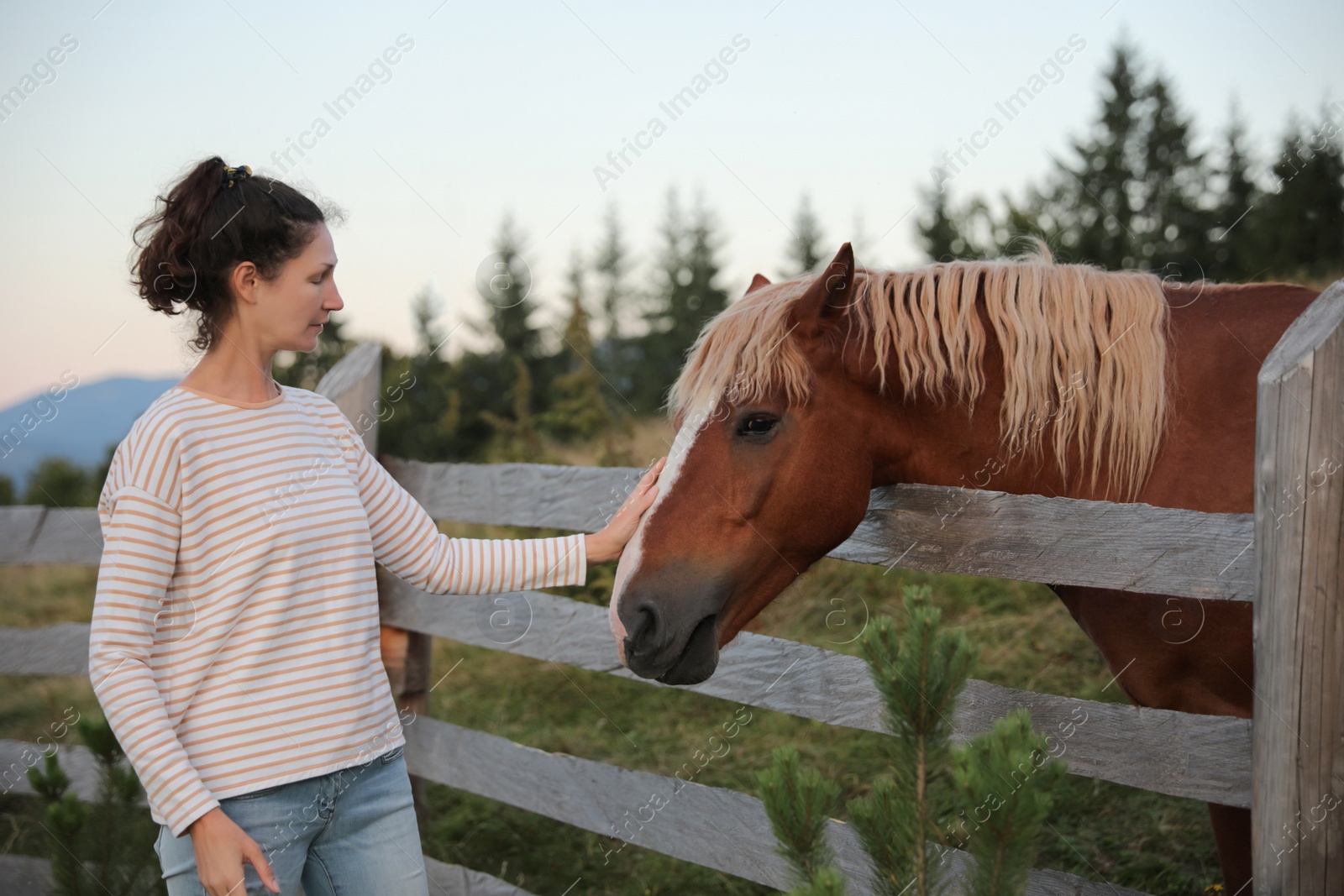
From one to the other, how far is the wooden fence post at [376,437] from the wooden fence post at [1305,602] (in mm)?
2899

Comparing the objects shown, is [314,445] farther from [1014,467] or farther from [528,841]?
[528,841]

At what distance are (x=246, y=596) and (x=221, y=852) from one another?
443mm

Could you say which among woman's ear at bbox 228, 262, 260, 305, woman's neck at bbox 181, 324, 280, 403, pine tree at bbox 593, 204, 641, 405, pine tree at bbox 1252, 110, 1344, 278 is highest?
pine tree at bbox 1252, 110, 1344, 278

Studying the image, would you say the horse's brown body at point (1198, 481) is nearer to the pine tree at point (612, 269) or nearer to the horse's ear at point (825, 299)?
the horse's ear at point (825, 299)

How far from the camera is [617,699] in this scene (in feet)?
17.4

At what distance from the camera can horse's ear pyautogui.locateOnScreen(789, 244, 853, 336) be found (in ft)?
7.37

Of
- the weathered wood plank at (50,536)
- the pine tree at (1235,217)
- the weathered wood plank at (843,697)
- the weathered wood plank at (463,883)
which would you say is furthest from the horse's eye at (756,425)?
the pine tree at (1235,217)

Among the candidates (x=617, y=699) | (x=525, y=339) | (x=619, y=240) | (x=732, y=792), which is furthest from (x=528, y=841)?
(x=619, y=240)

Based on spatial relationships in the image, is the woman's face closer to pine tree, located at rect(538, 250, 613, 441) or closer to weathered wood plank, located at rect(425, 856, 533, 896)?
weathered wood plank, located at rect(425, 856, 533, 896)

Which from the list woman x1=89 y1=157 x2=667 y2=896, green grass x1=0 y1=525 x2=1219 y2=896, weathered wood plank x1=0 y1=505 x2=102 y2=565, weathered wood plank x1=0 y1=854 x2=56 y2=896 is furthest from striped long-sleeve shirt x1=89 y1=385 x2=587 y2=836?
weathered wood plank x1=0 y1=854 x2=56 y2=896

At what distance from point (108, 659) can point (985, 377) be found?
2106mm

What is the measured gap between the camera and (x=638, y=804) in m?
2.87

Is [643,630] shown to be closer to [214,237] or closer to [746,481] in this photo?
[746,481]

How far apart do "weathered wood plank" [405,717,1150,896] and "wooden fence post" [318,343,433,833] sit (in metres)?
0.16
